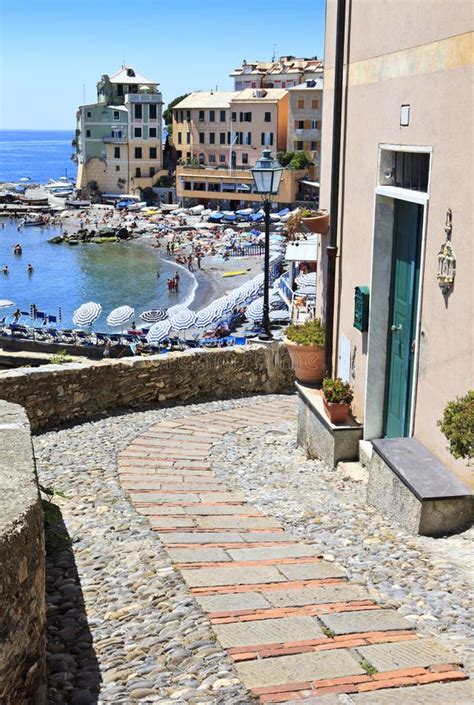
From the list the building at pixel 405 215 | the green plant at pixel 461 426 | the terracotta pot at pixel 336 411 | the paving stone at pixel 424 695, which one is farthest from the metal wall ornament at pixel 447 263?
the paving stone at pixel 424 695

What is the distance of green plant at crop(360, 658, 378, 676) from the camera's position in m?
3.87

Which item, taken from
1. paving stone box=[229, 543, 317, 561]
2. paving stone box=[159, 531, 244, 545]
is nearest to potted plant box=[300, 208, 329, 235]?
paving stone box=[159, 531, 244, 545]

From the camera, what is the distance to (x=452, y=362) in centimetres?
641

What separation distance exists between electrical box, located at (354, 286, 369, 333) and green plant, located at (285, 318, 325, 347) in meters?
1.52

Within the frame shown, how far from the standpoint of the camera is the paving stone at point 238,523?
658 cm

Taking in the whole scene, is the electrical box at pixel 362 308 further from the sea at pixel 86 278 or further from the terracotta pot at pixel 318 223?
the sea at pixel 86 278

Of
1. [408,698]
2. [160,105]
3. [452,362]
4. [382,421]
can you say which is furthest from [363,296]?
[160,105]

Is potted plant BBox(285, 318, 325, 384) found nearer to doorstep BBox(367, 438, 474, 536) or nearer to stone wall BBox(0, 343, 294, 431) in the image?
stone wall BBox(0, 343, 294, 431)

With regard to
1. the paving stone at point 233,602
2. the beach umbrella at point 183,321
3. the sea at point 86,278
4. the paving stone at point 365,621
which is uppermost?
the paving stone at point 365,621

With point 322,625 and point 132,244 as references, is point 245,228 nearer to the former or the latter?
point 132,244

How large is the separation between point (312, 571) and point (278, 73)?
97.0m

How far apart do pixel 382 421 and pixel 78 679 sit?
17.1 ft

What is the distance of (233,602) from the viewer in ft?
15.6

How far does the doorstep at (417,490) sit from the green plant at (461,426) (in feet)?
1.40
